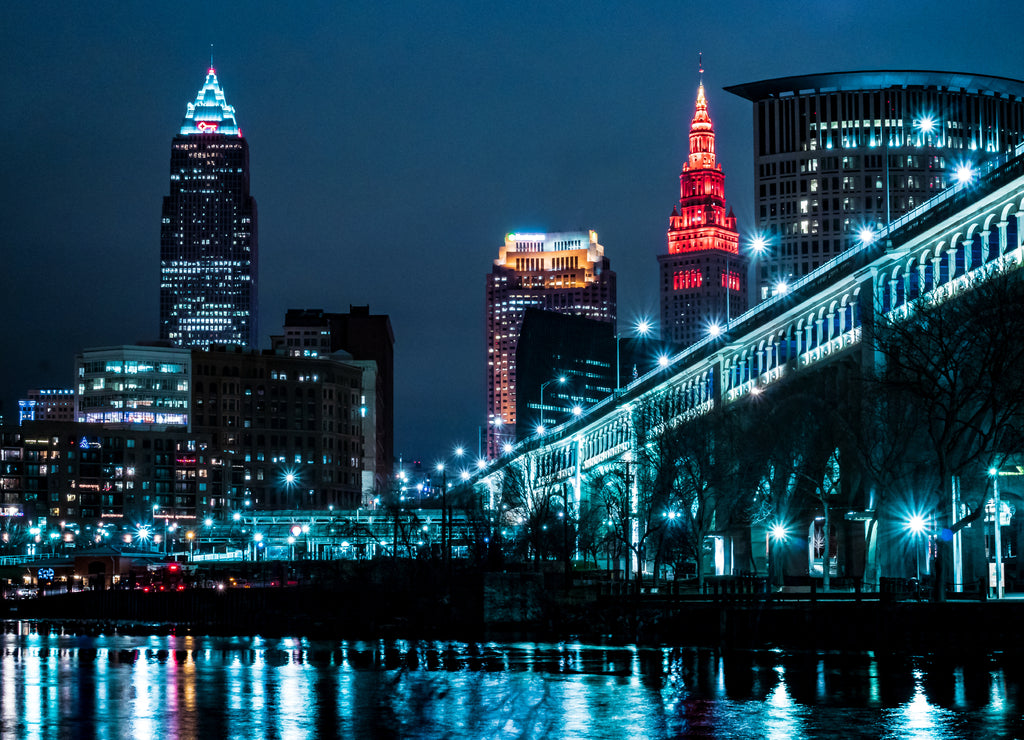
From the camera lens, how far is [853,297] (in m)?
97.2

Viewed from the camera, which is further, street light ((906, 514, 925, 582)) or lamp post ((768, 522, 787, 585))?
lamp post ((768, 522, 787, 585))

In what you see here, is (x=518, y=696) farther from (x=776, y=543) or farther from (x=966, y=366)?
(x=776, y=543)

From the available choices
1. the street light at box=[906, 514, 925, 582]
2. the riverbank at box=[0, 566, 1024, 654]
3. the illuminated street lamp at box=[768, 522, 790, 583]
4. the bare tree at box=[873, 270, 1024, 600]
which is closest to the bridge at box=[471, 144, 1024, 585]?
the bare tree at box=[873, 270, 1024, 600]

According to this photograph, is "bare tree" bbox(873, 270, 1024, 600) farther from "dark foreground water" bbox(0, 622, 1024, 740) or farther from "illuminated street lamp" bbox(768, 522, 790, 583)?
"illuminated street lamp" bbox(768, 522, 790, 583)

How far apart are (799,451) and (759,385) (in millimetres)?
19951

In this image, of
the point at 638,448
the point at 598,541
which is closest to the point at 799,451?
the point at 638,448

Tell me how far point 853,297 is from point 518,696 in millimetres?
56523

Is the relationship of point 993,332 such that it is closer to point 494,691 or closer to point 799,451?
point 494,691

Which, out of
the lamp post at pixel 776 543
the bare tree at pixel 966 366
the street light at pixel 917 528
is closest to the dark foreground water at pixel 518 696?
the bare tree at pixel 966 366

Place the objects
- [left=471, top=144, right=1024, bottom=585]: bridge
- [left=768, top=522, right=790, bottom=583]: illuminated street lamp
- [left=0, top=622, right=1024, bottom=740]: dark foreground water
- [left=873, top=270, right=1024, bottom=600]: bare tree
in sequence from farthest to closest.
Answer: [left=768, top=522, right=790, bottom=583]: illuminated street lamp, [left=471, top=144, right=1024, bottom=585]: bridge, [left=873, top=270, right=1024, bottom=600]: bare tree, [left=0, top=622, right=1024, bottom=740]: dark foreground water

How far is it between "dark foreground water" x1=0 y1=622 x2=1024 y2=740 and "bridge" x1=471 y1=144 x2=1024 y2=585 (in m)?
27.1

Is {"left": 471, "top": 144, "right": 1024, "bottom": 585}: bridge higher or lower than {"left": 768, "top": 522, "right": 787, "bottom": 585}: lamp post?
higher

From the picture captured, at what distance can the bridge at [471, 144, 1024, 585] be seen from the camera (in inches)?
3004

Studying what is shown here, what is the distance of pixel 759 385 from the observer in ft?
388
